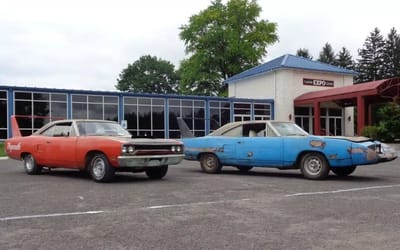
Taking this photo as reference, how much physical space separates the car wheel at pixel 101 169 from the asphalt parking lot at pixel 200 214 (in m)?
0.24

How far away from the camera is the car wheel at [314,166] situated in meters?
11.2

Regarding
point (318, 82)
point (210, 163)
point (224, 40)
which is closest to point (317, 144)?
point (210, 163)

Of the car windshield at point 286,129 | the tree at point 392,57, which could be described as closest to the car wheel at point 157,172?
the car windshield at point 286,129

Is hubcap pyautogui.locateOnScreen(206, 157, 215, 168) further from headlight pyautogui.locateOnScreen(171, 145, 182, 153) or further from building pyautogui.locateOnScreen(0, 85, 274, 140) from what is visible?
building pyautogui.locateOnScreen(0, 85, 274, 140)

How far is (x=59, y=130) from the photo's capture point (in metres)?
12.0

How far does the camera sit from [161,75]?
90.8m

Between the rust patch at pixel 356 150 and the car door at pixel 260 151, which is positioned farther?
the car door at pixel 260 151

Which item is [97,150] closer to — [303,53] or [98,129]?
[98,129]

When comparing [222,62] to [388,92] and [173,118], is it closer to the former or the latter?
[173,118]

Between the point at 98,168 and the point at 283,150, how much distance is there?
4433mm

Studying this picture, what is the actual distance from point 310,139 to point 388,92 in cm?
2399

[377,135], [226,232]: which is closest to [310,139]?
[226,232]

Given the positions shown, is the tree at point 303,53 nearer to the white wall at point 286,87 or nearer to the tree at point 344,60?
the tree at point 344,60

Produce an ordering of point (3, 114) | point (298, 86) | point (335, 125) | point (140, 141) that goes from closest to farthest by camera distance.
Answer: point (140, 141)
point (3, 114)
point (298, 86)
point (335, 125)
